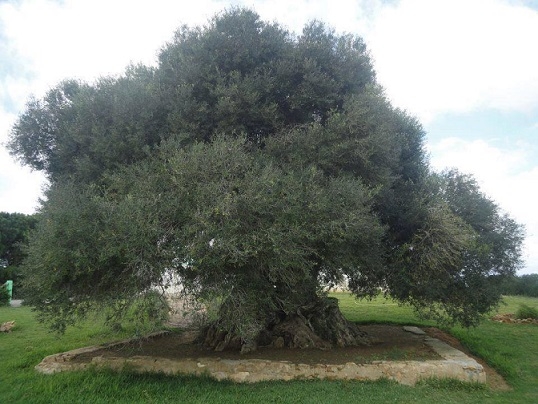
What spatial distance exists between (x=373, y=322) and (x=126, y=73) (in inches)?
543

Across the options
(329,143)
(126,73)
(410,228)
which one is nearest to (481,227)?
(410,228)

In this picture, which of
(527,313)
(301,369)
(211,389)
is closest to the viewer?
(211,389)

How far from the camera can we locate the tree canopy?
26.5 ft

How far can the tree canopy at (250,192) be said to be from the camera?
807 centimetres

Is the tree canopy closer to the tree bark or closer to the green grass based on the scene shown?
the tree bark

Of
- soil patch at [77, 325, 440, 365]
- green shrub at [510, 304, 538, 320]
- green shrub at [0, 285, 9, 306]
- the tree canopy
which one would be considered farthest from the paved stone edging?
green shrub at [0, 285, 9, 306]

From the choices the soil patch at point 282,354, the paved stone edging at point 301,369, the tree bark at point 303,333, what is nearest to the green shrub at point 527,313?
the soil patch at point 282,354

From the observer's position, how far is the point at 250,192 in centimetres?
810

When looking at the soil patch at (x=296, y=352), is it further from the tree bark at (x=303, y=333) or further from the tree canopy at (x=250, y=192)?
the tree canopy at (x=250, y=192)

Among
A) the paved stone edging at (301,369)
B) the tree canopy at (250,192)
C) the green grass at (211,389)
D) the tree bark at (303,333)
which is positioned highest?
the tree canopy at (250,192)

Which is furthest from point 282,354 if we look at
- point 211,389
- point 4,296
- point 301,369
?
point 4,296

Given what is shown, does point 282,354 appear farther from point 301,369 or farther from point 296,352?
point 301,369

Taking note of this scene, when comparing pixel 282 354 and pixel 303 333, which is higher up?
pixel 303 333

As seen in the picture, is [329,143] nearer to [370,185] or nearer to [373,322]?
[370,185]
